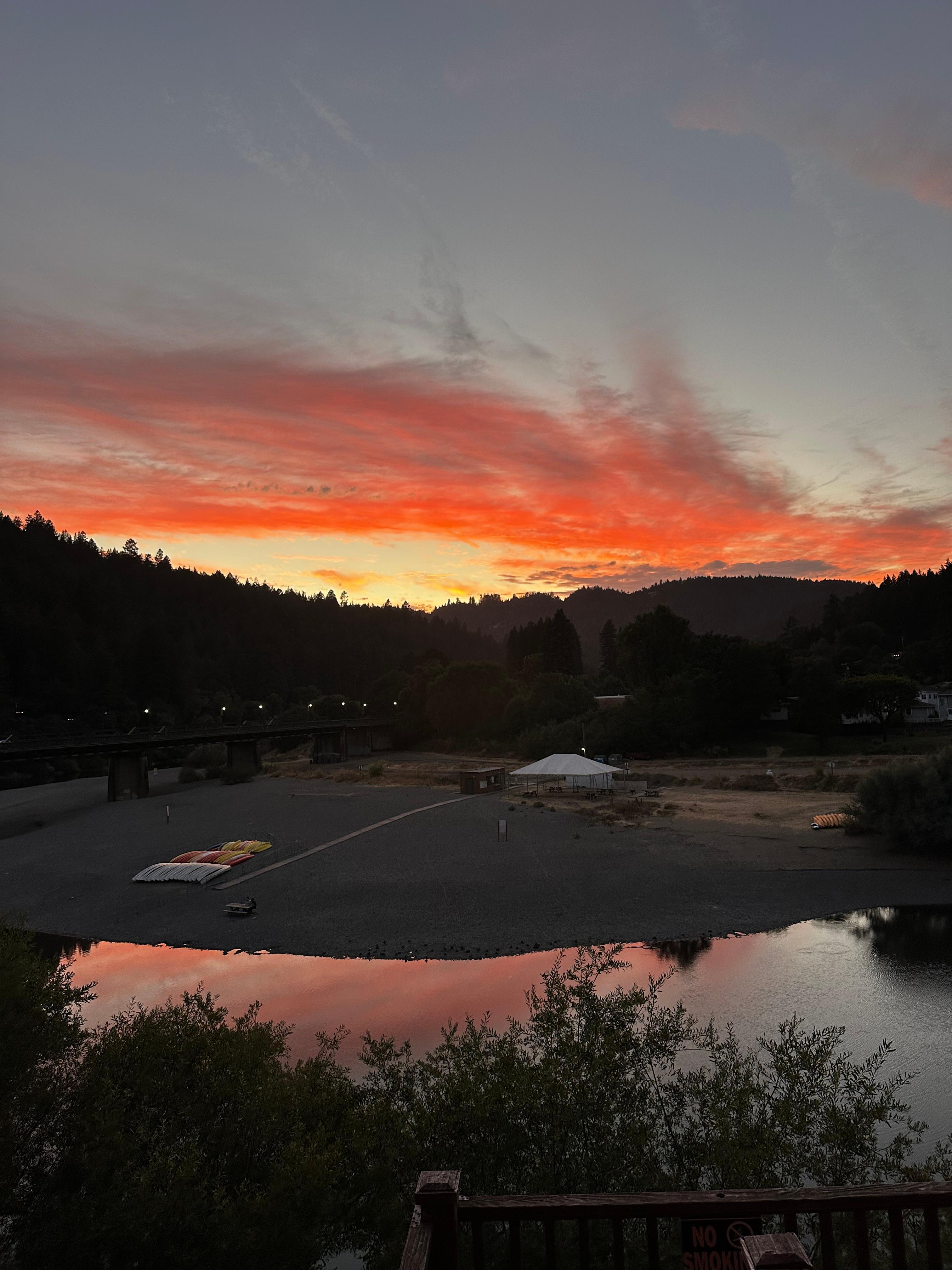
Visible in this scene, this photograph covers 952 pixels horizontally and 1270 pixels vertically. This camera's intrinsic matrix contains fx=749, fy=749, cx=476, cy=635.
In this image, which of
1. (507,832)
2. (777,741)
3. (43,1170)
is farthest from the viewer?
(777,741)

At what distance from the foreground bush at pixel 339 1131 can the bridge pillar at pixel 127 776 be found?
2572 inches

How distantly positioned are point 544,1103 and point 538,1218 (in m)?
8.02

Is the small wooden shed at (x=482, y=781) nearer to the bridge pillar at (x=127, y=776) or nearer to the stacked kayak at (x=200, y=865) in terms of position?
the stacked kayak at (x=200, y=865)

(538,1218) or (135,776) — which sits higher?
(538,1218)

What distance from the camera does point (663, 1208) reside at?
4.20 meters

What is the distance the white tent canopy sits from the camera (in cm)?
5525

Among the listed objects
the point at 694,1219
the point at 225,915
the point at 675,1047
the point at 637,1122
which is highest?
the point at 694,1219

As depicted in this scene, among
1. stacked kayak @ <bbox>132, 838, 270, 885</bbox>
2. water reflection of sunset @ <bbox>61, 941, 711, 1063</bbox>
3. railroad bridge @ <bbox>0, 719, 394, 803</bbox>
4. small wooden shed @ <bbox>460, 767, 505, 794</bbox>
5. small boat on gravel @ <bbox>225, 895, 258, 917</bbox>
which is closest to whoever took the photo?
water reflection of sunset @ <bbox>61, 941, 711, 1063</bbox>

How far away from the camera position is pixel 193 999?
50.8 ft

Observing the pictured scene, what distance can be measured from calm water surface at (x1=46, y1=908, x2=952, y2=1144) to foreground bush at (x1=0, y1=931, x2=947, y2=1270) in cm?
921

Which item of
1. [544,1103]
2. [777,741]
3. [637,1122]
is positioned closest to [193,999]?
[544,1103]

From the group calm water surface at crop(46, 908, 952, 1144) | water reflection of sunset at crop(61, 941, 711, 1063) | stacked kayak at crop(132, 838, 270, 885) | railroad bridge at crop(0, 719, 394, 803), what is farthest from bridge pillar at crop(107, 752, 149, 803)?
water reflection of sunset at crop(61, 941, 711, 1063)

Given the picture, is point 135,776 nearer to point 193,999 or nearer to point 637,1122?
point 193,999

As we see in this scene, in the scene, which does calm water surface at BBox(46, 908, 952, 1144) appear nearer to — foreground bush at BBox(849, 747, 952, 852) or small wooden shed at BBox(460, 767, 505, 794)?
foreground bush at BBox(849, 747, 952, 852)
